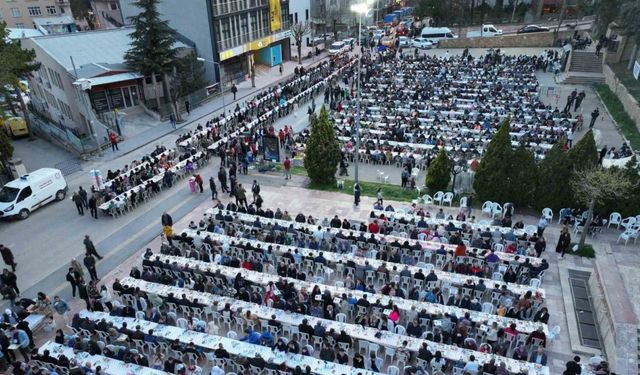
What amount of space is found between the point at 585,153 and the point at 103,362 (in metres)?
18.9

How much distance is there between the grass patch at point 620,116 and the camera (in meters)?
26.9

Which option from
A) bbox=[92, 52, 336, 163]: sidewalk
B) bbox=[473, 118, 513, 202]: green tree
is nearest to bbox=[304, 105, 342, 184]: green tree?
bbox=[473, 118, 513, 202]: green tree

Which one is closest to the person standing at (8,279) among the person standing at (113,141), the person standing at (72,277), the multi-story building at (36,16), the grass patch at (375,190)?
the person standing at (72,277)

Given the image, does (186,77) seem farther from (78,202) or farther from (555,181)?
(555,181)

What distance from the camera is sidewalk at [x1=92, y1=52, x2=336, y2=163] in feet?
98.2

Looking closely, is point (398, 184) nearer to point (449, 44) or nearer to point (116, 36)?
point (116, 36)

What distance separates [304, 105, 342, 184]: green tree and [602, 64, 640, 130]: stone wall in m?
20.4

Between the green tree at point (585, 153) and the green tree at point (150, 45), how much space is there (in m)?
28.2

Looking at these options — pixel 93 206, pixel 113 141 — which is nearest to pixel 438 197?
pixel 93 206

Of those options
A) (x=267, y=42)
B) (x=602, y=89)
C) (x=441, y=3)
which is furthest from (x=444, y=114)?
(x=441, y=3)

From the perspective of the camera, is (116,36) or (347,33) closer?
(116,36)

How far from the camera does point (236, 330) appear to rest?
1397 centimetres

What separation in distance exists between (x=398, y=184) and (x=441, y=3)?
45.9 metres

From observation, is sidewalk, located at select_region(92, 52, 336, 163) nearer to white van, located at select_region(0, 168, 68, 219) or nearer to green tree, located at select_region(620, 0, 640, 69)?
white van, located at select_region(0, 168, 68, 219)
